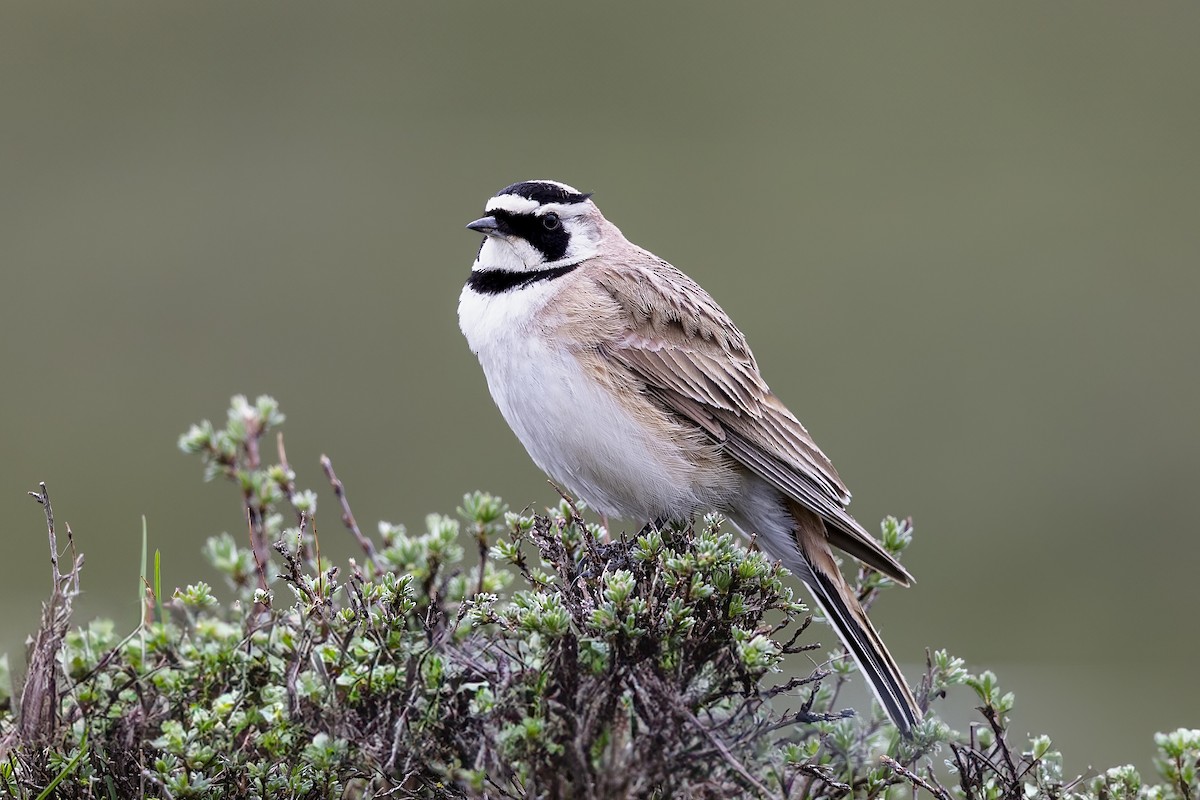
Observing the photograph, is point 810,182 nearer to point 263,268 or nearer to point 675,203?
point 675,203

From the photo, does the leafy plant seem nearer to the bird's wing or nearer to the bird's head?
the bird's wing

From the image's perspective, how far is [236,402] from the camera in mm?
4250

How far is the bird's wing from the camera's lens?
455cm

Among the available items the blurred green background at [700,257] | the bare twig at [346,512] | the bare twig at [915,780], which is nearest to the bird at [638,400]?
the bare twig at [346,512]

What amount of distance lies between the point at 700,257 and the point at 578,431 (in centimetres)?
934

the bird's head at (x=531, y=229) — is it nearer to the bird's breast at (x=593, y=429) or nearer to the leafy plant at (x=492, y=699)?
the bird's breast at (x=593, y=429)

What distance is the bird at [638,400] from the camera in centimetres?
437


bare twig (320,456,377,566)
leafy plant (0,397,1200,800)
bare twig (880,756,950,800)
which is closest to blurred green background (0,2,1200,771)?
bare twig (320,456,377,566)

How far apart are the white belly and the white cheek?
0.89 ft

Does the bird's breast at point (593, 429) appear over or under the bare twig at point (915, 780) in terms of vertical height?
over

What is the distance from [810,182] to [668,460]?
1178 centimetres

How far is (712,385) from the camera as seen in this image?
4.69 meters

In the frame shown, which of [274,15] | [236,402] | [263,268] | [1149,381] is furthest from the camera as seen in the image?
[274,15]

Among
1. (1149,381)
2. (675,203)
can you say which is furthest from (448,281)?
(1149,381)
